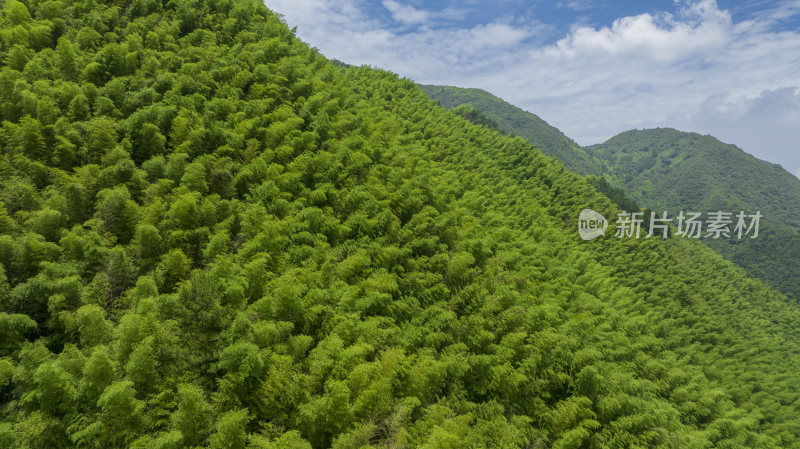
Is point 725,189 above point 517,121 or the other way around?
the other way around

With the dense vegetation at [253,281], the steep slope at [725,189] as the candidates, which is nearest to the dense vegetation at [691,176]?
the steep slope at [725,189]

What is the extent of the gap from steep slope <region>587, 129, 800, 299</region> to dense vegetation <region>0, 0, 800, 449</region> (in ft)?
267

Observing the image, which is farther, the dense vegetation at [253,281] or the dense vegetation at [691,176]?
the dense vegetation at [691,176]

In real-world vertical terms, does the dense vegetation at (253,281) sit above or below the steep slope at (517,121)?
below

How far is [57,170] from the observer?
15.0 metres

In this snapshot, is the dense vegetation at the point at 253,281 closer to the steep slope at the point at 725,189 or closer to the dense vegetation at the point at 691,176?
the steep slope at the point at 725,189

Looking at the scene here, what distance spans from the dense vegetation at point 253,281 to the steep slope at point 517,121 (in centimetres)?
12338

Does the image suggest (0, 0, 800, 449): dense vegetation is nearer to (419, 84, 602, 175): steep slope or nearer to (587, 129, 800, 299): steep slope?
(587, 129, 800, 299): steep slope

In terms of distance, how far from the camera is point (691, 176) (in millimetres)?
Result: 149500

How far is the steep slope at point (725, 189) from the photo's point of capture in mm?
90938

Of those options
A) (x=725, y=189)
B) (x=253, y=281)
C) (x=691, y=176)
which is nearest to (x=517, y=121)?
(x=691, y=176)

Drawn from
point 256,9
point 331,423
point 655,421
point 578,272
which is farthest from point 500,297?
point 256,9

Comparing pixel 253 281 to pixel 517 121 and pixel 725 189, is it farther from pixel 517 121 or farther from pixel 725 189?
pixel 725 189

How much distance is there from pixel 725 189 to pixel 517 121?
258ft
